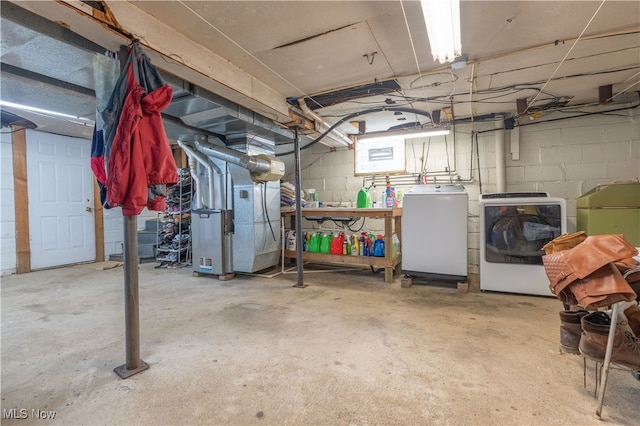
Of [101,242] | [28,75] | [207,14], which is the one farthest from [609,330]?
[101,242]

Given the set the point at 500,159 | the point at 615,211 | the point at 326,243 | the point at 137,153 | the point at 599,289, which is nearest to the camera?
the point at 599,289

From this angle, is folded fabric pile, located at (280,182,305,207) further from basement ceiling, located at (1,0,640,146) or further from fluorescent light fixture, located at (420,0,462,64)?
fluorescent light fixture, located at (420,0,462,64)

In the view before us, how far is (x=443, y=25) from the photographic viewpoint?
69.7 inches

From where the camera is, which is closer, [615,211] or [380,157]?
[615,211]

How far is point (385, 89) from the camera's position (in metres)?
3.04

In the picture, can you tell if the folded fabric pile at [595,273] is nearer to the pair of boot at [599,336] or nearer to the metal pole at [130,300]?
the pair of boot at [599,336]

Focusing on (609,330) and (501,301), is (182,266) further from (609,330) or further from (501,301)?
(609,330)

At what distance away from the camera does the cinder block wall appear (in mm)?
3460

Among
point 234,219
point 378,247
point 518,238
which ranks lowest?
point 378,247

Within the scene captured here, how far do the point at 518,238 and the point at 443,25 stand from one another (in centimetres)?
236

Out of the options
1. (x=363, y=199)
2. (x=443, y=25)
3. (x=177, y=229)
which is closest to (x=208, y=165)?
(x=177, y=229)

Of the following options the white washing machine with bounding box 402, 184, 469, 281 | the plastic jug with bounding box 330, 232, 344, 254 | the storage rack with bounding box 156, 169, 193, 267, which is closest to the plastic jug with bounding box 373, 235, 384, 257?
the white washing machine with bounding box 402, 184, 469, 281

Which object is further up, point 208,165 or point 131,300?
point 208,165

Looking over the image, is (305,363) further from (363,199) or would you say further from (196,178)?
(196,178)
